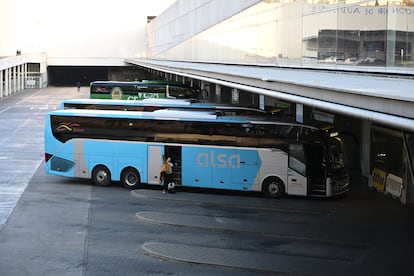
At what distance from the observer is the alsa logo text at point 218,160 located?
19828 mm

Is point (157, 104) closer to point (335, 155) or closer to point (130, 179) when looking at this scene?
point (130, 179)

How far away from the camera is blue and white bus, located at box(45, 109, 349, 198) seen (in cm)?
1920

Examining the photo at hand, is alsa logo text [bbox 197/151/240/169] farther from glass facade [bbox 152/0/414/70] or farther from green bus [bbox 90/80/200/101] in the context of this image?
green bus [bbox 90/80/200/101]

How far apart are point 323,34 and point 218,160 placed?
6.37 m

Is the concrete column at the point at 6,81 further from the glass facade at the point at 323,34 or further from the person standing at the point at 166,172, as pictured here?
the person standing at the point at 166,172

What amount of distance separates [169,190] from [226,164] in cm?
186

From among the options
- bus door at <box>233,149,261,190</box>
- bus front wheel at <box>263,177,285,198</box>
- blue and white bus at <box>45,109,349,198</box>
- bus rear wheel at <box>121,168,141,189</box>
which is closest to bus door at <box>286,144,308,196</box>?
blue and white bus at <box>45,109,349,198</box>

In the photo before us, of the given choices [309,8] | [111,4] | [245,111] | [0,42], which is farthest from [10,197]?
Result: [111,4]

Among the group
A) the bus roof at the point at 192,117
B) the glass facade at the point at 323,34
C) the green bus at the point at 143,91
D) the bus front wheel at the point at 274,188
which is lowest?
the bus front wheel at the point at 274,188

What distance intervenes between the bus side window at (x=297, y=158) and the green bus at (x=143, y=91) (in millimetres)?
18367

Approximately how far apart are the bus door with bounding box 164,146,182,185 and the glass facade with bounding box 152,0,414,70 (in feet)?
12.4

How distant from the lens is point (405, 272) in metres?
12.1

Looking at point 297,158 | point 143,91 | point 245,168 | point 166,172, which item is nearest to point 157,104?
point 166,172

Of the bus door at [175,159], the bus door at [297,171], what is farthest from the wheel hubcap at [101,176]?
the bus door at [297,171]
